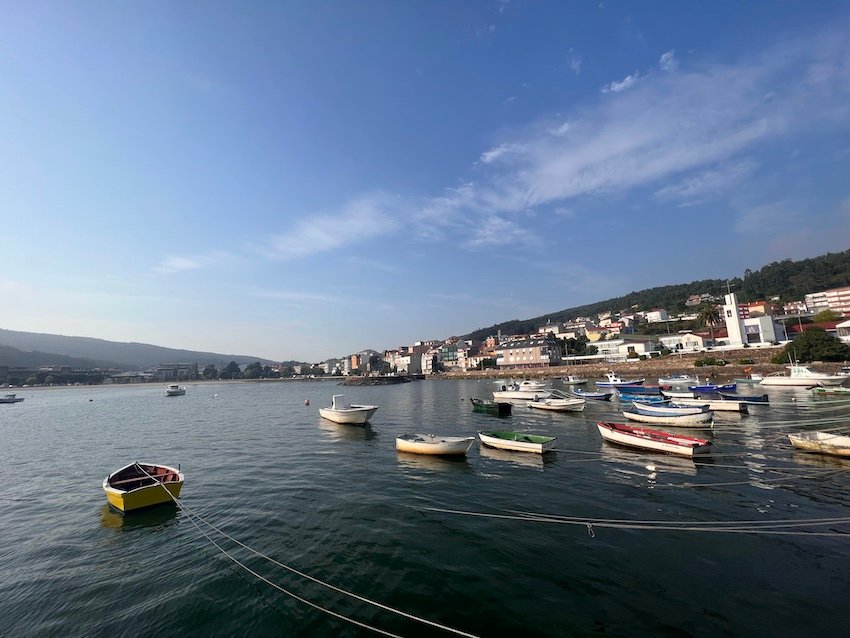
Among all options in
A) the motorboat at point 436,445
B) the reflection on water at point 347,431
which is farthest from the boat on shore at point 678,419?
the reflection on water at point 347,431

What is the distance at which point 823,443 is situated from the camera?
18.7 metres

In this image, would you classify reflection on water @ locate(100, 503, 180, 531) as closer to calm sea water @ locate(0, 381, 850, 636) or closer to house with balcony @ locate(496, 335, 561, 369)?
calm sea water @ locate(0, 381, 850, 636)

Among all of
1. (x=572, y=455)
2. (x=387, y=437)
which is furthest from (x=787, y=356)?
(x=387, y=437)

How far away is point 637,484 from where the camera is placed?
1588 centimetres

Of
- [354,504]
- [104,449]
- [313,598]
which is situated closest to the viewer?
[313,598]

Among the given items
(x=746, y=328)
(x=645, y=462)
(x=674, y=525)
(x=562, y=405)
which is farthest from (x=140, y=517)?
(x=746, y=328)

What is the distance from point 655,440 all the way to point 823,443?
7.37 m

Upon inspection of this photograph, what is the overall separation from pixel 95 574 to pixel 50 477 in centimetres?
1721

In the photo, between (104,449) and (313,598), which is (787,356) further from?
(104,449)

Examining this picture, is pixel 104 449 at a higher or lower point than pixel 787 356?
lower

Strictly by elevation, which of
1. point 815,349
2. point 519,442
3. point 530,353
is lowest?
point 519,442

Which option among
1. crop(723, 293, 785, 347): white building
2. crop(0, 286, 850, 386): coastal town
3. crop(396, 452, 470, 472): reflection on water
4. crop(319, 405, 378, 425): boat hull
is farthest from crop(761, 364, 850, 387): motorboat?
crop(319, 405, 378, 425): boat hull

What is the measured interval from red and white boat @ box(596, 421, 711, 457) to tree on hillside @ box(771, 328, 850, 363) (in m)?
61.8

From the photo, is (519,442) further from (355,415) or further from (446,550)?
(355,415)
